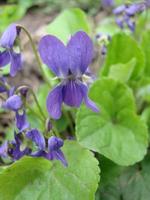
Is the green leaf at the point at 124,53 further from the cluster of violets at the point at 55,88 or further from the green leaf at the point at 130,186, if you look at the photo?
the cluster of violets at the point at 55,88

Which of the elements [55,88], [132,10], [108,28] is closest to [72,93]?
[55,88]

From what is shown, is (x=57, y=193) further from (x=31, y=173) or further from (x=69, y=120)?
(x=69, y=120)

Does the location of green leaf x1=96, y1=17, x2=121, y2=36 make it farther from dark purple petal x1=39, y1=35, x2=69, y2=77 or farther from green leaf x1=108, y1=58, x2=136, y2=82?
dark purple petal x1=39, y1=35, x2=69, y2=77

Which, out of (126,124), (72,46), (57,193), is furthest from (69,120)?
(72,46)

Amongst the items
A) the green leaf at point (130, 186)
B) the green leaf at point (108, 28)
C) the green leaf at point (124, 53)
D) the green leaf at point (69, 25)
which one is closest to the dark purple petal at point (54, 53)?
the green leaf at point (130, 186)

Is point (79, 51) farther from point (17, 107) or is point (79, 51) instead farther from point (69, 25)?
point (69, 25)

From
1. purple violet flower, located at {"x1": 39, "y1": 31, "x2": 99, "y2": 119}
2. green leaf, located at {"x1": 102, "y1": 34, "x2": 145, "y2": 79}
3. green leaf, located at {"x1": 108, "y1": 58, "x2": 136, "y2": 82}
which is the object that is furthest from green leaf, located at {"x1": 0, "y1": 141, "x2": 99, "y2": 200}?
green leaf, located at {"x1": 102, "y1": 34, "x2": 145, "y2": 79}
